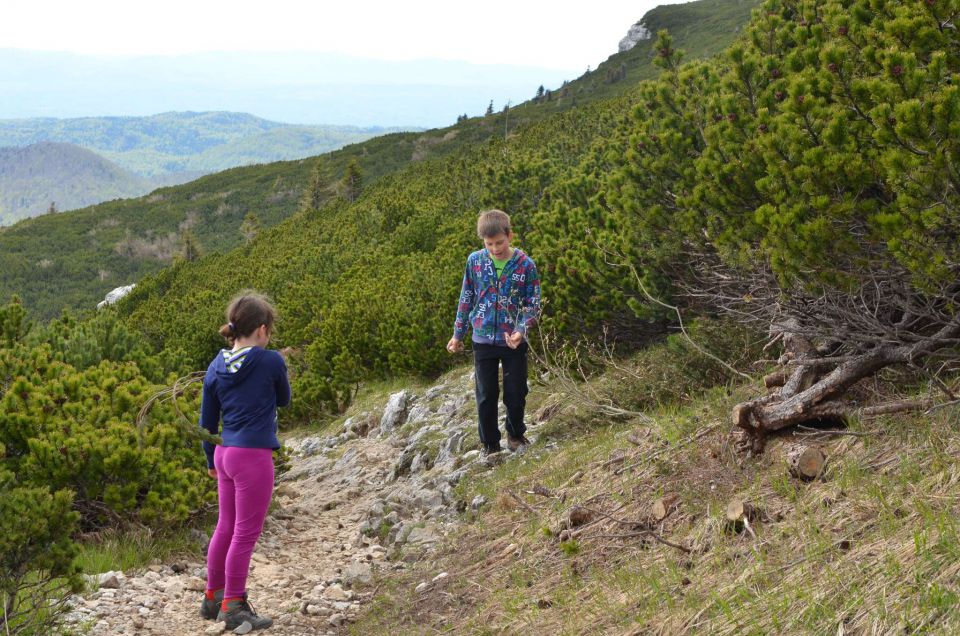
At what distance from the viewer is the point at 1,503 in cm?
341

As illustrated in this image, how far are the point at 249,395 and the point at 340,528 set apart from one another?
107 inches

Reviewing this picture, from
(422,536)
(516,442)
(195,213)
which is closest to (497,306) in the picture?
(516,442)

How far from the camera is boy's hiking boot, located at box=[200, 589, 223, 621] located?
167 inches

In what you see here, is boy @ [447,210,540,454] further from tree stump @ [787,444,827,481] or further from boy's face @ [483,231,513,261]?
tree stump @ [787,444,827,481]

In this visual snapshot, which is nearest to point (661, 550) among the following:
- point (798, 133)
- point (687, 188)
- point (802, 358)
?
point (802, 358)

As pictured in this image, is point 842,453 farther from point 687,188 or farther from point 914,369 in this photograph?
point 687,188

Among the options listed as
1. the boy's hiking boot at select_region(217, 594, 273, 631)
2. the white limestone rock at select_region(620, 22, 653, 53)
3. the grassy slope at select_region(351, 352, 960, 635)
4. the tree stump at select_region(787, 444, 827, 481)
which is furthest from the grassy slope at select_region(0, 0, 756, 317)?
the tree stump at select_region(787, 444, 827, 481)

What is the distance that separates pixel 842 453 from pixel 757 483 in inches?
15.4

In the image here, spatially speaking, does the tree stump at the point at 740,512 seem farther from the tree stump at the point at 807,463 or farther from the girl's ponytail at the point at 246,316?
the girl's ponytail at the point at 246,316

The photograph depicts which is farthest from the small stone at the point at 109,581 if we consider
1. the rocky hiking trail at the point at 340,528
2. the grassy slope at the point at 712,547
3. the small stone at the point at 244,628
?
the grassy slope at the point at 712,547

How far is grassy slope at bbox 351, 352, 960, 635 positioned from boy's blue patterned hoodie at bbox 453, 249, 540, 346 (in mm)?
1120

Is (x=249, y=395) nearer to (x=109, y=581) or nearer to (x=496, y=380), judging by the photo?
(x=109, y=581)

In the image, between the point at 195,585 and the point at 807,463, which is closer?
the point at 807,463

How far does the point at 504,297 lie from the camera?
5727 millimetres
